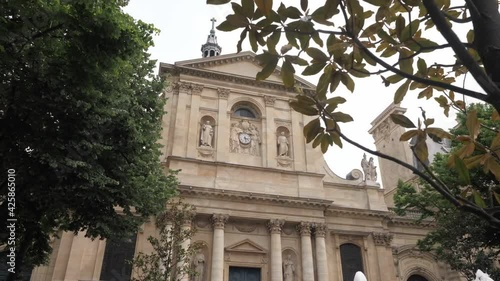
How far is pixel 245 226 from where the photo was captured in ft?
63.5

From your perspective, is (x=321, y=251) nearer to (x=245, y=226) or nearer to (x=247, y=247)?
(x=247, y=247)

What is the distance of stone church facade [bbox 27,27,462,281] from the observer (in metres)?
18.1

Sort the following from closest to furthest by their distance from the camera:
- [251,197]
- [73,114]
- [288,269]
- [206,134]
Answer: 1. [73,114]
2. [288,269]
3. [251,197]
4. [206,134]

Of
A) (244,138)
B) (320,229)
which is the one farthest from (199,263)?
(244,138)

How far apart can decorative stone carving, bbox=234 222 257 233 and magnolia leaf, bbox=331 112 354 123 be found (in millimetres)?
17647

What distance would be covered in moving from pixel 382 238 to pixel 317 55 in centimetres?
2062

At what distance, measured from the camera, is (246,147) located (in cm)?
2155

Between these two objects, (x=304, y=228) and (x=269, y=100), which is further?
(x=269, y=100)

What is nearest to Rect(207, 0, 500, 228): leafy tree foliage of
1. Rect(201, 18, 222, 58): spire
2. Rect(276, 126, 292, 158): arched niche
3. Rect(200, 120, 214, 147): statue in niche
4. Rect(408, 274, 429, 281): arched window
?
Rect(200, 120, 214, 147): statue in niche

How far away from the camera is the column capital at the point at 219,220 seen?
18.3 m

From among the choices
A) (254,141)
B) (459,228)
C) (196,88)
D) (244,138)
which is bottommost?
(459,228)

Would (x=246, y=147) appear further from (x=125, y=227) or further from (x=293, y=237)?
(x=125, y=227)

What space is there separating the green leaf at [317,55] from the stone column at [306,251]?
17.6 metres

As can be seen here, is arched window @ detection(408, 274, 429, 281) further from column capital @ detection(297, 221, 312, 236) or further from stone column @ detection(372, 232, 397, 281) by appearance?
column capital @ detection(297, 221, 312, 236)
